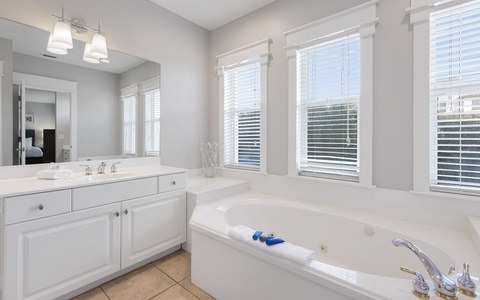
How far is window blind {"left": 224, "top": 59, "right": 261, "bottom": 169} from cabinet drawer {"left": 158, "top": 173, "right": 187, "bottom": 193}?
0.90 meters

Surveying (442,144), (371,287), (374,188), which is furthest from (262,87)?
(371,287)

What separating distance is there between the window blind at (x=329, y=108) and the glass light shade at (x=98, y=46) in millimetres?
1866

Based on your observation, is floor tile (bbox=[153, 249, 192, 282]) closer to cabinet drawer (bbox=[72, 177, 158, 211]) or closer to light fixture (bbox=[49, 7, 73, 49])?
cabinet drawer (bbox=[72, 177, 158, 211])

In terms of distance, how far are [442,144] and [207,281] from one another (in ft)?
6.57

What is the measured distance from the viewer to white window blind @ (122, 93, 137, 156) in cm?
235

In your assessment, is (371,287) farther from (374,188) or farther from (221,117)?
(221,117)

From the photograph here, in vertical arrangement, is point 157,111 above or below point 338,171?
above

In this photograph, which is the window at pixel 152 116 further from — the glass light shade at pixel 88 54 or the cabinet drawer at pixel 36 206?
the cabinet drawer at pixel 36 206

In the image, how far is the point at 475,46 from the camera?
4.96 feet

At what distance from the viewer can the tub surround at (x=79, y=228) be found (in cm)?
134

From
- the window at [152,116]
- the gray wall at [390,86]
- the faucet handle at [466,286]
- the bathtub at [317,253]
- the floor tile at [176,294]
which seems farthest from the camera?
the window at [152,116]

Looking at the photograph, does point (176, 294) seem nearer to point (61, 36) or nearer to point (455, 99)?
point (61, 36)

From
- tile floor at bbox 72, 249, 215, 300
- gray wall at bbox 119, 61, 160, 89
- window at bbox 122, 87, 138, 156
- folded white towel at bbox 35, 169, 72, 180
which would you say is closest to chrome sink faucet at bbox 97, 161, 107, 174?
window at bbox 122, 87, 138, 156

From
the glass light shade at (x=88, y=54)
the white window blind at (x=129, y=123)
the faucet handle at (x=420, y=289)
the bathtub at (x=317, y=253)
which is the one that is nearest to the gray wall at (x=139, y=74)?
the white window blind at (x=129, y=123)
